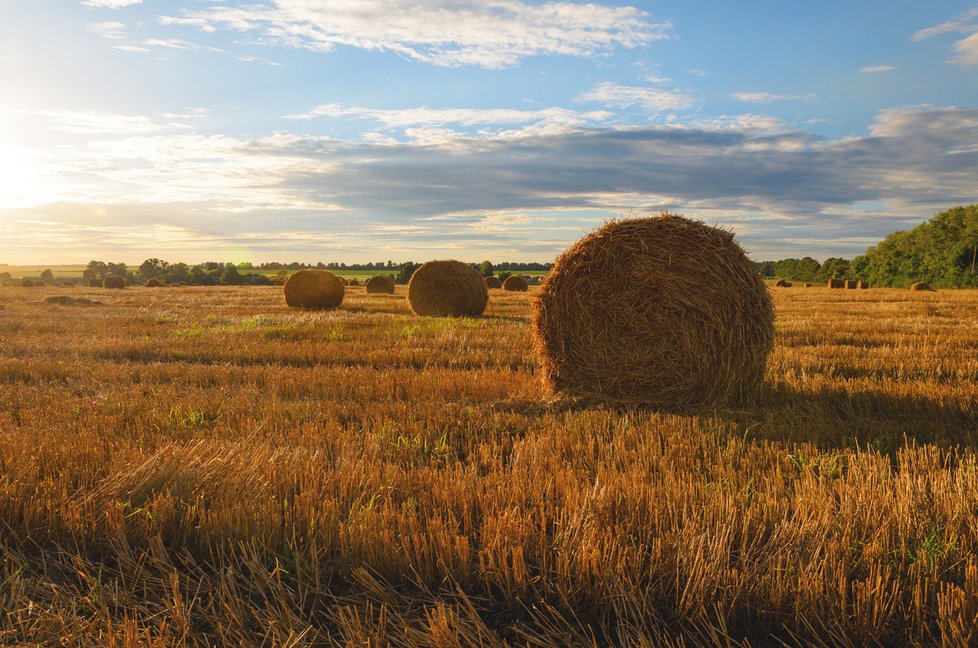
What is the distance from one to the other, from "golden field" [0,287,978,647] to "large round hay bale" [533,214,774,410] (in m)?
1.12

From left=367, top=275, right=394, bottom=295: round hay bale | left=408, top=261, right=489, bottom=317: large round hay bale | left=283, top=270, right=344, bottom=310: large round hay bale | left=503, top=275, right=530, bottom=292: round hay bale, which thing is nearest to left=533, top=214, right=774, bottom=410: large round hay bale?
left=408, top=261, right=489, bottom=317: large round hay bale

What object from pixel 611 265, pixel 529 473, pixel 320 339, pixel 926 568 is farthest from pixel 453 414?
pixel 320 339

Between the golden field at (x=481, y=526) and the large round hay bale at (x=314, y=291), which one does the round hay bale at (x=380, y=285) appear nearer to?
the large round hay bale at (x=314, y=291)

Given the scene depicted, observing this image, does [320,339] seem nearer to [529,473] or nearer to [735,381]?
[735,381]

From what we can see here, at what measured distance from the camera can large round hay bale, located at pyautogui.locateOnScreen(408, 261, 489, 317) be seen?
20500mm

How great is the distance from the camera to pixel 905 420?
6.47 meters

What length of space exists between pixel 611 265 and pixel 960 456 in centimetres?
431

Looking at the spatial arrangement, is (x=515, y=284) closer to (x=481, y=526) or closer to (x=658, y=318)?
(x=658, y=318)

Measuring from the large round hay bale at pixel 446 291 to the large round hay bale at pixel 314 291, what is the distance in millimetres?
4972

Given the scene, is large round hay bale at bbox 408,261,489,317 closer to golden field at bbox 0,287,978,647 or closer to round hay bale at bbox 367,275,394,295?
golden field at bbox 0,287,978,647

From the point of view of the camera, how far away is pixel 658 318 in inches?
322

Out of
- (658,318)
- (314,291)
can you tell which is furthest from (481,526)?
(314,291)

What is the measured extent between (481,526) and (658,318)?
527 centimetres

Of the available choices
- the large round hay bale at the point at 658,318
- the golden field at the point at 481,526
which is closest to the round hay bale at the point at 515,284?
the large round hay bale at the point at 658,318
